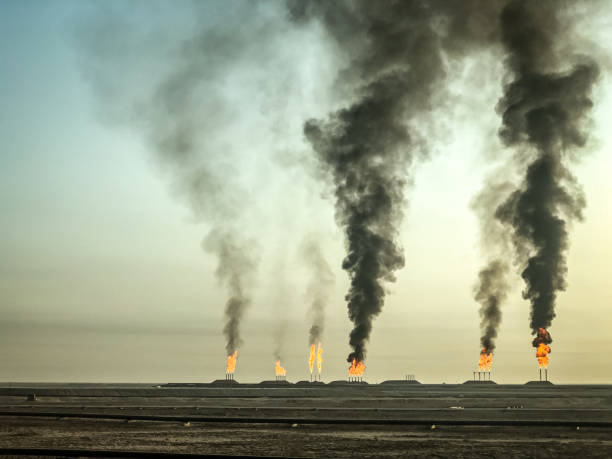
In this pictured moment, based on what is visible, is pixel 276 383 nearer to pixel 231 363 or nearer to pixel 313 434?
pixel 231 363

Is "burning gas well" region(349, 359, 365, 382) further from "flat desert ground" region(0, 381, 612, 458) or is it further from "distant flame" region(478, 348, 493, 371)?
"flat desert ground" region(0, 381, 612, 458)

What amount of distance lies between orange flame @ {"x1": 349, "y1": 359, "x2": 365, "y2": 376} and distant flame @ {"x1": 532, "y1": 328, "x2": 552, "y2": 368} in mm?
32858

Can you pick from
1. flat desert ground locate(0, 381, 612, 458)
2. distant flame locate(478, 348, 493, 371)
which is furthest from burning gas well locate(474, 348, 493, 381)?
flat desert ground locate(0, 381, 612, 458)

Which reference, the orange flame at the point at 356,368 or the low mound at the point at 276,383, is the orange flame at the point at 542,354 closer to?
the orange flame at the point at 356,368

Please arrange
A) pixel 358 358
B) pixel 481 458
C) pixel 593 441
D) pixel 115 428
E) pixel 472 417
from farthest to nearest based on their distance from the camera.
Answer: pixel 358 358
pixel 472 417
pixel 115 428
pixel 593 441
pixel 481 458

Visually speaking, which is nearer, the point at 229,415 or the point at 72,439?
the point at 72,439

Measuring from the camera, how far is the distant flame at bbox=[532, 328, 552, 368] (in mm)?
132375

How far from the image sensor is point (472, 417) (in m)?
59.9

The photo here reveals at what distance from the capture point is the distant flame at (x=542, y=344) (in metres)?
132

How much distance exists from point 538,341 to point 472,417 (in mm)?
78682

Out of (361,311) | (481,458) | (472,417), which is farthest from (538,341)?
(481,458)

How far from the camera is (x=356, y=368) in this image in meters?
148

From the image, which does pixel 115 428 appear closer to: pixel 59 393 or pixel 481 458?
pixel 481 458

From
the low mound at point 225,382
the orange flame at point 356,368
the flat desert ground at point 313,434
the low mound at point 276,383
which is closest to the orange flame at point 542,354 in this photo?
the orange flame at point 356,368
